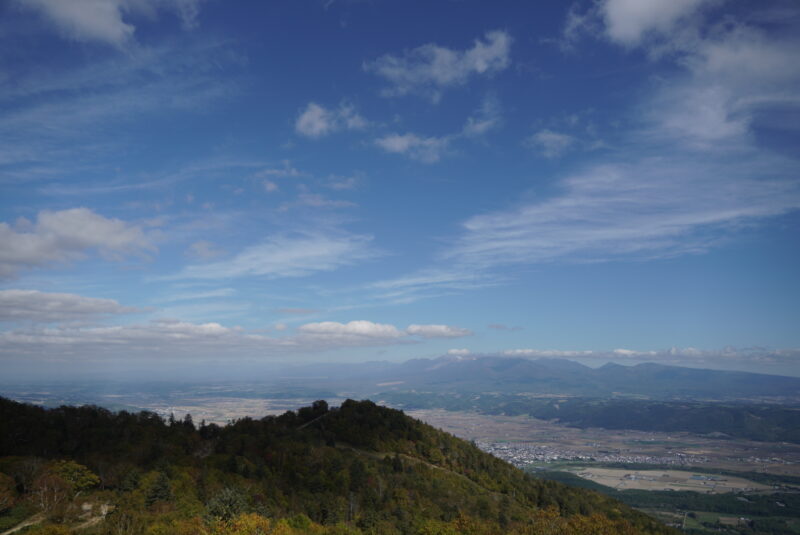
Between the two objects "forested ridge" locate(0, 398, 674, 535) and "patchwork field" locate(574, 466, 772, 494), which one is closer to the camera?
"forested ridge" locate(0, 398, 674, 535)

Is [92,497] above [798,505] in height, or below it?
above

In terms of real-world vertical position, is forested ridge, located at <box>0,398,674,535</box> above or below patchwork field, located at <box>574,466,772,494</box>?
above

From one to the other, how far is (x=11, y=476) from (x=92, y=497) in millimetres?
9615

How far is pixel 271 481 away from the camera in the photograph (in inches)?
2884

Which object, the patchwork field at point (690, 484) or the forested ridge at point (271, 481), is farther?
the patchwork field at point (690, 484)

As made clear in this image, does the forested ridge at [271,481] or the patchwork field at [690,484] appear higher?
the forested ridge at [271,481]

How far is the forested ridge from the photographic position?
50.1m

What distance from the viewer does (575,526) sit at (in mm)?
51312

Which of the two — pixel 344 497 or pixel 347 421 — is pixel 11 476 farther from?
pixel 347 421

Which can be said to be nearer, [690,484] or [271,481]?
[271,481]

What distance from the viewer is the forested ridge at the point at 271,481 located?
50.1 meters

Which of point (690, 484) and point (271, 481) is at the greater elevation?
point (271, 481)

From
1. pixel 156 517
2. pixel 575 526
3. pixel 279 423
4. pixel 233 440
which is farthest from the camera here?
pixel 279 423

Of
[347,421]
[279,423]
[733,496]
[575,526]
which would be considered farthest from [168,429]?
[733,496]
